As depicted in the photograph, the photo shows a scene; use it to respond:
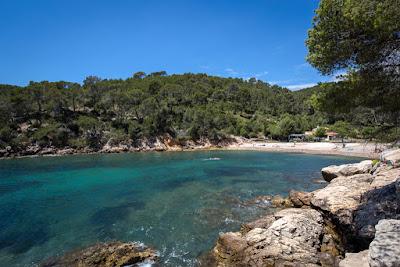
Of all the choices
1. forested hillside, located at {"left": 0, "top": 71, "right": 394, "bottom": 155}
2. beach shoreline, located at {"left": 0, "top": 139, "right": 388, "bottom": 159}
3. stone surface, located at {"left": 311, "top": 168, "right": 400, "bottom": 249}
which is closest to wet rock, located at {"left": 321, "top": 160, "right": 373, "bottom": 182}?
stone surface, located at {"left": 311, "top": 168, "right": 400, "bottom": 249}

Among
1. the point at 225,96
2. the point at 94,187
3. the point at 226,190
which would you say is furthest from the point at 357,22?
the point at 225,96

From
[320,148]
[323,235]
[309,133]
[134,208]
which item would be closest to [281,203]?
[323,235]

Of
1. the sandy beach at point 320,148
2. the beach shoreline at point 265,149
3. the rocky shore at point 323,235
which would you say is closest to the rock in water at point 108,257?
the rocky shore at point 323,235

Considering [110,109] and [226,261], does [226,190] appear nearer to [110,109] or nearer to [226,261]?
[226,261]

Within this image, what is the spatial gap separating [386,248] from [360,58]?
7.89 m

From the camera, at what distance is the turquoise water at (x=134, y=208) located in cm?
1656

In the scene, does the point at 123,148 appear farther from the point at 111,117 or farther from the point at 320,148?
the point at 320,148

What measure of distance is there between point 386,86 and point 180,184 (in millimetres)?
25209

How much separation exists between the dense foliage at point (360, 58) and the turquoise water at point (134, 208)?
10626 mm

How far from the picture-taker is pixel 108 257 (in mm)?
14328

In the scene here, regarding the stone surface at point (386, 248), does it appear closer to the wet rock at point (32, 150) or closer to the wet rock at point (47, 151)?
the wet rock at point (47, 151)

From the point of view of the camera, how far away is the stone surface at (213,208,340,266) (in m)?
11.8

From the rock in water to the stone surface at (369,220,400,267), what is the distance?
10.4 metres

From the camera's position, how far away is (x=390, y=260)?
6742 mm
